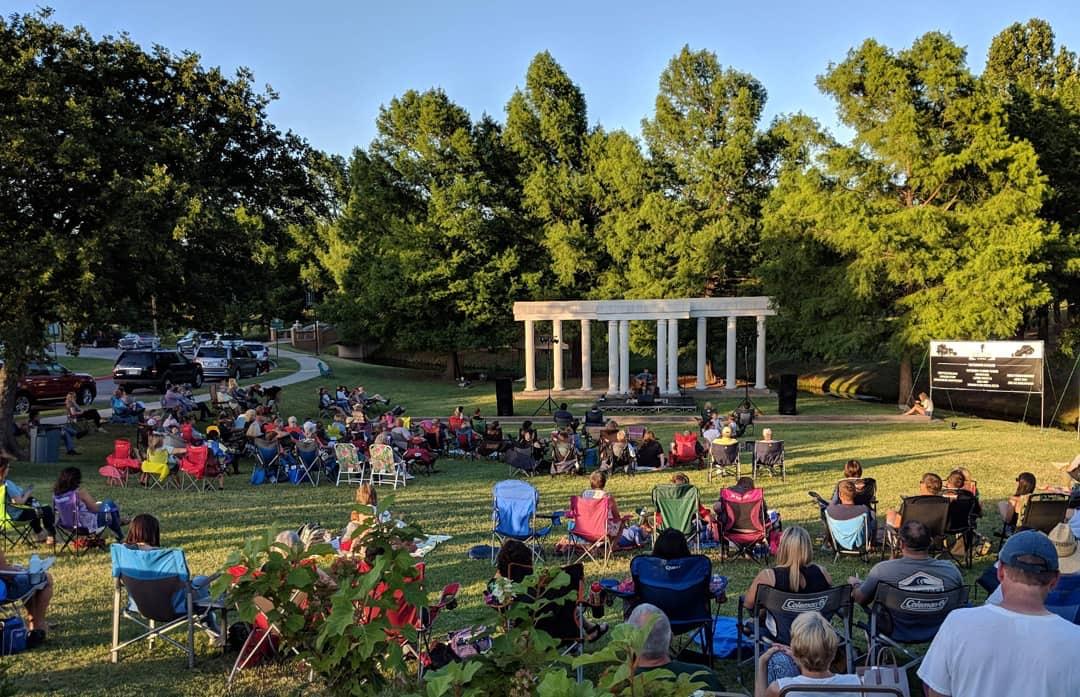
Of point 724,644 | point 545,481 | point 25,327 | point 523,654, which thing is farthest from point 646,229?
point 523,654

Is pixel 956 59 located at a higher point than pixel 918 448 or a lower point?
higher

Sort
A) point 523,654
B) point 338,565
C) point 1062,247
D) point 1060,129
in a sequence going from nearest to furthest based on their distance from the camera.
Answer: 1. point 523,654
2. point 338,565
3. point 1062,247
4. point 1060,129

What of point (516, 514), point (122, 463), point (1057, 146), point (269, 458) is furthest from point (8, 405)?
point (1057, 146)

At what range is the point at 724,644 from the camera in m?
6.61

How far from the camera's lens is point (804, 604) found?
565cm

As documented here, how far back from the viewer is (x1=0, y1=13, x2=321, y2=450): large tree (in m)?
15.6

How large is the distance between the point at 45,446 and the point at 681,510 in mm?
14361

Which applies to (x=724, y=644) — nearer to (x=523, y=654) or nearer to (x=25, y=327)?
(x=523, y=654)

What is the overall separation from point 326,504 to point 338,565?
8.98 metres

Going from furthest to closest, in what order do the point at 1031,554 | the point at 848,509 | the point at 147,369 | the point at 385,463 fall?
the point at 147,369, the point at 385,463, the point at 848,509, the point at 1031,554

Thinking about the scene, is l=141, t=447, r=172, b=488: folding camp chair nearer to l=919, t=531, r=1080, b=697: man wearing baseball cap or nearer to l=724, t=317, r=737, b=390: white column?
l=919, t=531, r=1080, b=697: man wearing baseball cap

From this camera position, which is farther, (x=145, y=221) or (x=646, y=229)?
(x=646, y=229)

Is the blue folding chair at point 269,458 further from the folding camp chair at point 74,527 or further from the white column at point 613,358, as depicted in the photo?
the white column at point 613,358

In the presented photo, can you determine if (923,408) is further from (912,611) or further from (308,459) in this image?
(912,611)
